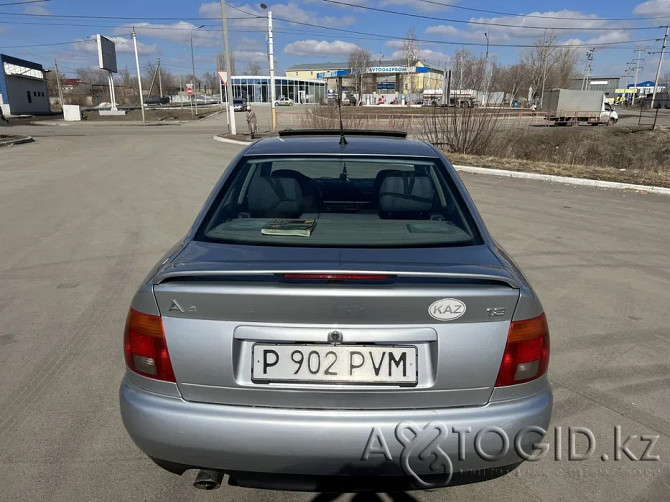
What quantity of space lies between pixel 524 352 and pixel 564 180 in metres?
11.4

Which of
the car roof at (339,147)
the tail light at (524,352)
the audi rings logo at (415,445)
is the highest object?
the car roof at (339,147)

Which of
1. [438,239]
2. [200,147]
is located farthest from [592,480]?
[200,147]

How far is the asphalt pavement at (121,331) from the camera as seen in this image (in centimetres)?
234

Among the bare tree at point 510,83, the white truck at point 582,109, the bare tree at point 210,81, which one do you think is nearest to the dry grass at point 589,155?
the bare tree at point 510,83

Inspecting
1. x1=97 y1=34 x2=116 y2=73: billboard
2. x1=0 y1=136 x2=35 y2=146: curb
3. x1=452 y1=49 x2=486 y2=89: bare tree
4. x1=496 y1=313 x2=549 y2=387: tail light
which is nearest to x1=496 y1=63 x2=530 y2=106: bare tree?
x1=452 y1=49 x2=486 y2=89: bare tree

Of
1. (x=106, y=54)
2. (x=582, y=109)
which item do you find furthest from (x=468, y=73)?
(x=106, y=54)

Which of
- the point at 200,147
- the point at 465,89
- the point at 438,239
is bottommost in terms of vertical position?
the point at 200,147

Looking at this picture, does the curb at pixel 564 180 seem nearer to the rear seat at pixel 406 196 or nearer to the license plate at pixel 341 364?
the rear seat at pixel 406 196

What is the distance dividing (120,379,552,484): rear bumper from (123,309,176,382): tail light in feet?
0.40

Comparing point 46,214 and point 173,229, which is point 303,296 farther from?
point 46,214

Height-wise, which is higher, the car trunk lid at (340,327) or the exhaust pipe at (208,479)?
the car trunk lid at (340,327)

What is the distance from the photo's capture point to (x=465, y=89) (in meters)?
14.9

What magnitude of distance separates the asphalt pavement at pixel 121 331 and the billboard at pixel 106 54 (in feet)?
161

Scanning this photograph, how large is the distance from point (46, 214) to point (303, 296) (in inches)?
307
